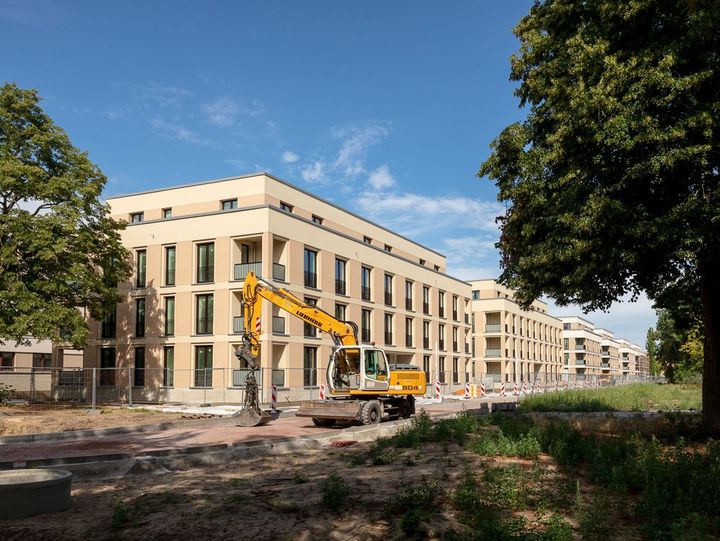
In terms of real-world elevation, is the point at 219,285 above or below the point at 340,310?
above

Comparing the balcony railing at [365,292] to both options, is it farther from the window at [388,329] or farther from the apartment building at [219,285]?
the window at [388,329]

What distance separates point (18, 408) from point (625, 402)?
83.7ft

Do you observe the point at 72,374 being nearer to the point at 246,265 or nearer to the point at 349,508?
the point at 246,265

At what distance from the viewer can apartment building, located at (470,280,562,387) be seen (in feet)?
240

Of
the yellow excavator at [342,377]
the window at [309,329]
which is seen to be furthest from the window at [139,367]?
the yellow excavator at [342,377]

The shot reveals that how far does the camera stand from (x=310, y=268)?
37.8m

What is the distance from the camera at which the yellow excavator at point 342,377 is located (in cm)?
1942

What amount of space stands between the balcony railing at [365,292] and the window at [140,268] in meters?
13.9

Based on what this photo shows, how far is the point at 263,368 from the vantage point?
3278 cm

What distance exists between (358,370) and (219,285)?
52.8 feet

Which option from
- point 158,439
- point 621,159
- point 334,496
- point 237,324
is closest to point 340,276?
point 237,324

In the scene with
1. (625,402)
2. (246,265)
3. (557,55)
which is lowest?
(625,402)

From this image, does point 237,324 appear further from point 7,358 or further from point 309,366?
point 7,358

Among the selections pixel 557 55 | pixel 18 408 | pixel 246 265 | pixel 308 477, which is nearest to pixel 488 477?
pixel 308 477
